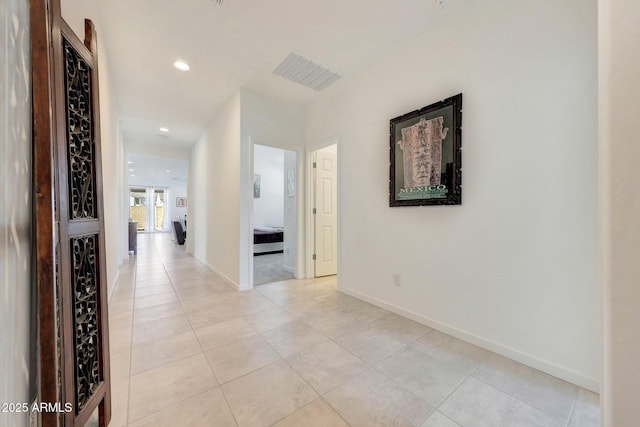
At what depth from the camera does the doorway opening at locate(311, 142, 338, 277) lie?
12.4 feet

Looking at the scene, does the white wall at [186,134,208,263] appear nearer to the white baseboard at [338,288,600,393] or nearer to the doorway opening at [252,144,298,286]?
the doorway opening at [252,144,298,286]

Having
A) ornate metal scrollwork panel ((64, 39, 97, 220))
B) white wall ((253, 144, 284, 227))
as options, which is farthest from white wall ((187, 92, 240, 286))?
ornate metal scrollwork panel ((64, 39, 97, 220))

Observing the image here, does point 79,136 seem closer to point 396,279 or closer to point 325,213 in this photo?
point 396,279

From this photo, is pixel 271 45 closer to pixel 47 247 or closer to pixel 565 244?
pixel 47 247

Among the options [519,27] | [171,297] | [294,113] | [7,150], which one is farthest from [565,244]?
[171,297]

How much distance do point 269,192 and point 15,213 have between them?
6772 millimetres

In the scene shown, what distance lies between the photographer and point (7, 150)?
27.4 inches

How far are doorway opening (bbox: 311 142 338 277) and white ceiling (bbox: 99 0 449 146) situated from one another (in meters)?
0.99

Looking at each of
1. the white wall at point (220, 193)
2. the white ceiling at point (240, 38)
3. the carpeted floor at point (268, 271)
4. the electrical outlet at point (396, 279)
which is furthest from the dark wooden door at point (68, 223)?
the carpeted floor at point (268, 271)

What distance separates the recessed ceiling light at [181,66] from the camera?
8.90 ft

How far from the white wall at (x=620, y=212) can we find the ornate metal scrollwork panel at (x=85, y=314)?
185 centimetres

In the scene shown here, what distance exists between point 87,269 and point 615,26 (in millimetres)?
2162

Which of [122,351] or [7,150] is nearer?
[7,150]

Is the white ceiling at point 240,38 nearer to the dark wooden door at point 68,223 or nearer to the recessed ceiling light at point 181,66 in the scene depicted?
the recessed ceiling light at point 181,66
